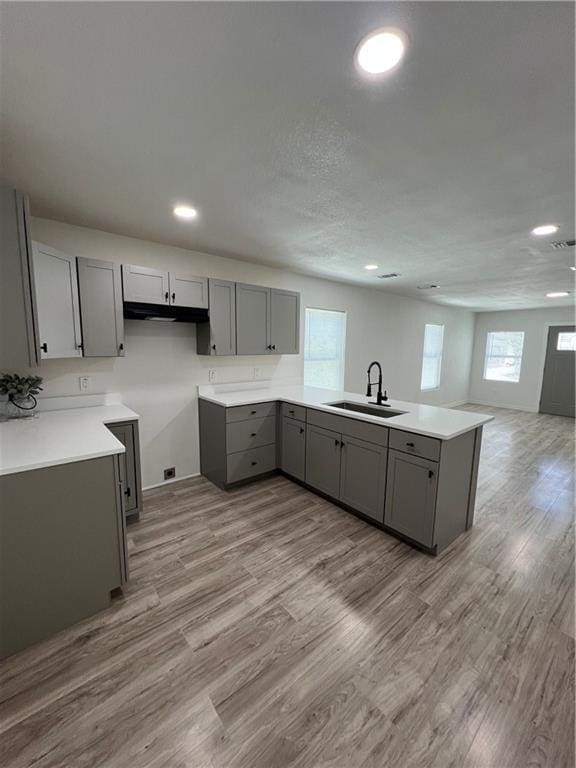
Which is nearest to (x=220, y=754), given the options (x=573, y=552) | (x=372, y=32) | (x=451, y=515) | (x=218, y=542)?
(x=218, y=542)

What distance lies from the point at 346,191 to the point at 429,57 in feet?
3.15

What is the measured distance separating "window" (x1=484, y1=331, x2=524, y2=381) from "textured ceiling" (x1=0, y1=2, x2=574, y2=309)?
614cm

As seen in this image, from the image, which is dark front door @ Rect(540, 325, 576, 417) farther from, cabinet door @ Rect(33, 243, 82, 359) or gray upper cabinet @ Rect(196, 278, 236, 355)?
cabinet door @ Rect(33, 243, 82, 359)

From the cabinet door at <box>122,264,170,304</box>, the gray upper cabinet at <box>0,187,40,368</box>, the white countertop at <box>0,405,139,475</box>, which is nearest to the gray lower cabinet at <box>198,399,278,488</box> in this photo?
the white countertop at <box>0,405,139,475</box>

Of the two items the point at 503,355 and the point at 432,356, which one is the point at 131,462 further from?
the point at 503,355

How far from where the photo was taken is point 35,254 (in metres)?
2.10

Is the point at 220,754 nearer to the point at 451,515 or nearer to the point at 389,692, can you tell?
the point at 389,692

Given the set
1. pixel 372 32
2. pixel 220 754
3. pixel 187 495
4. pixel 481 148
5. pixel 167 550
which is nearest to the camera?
pixel 372 32

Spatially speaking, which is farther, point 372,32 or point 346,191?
point 346,191

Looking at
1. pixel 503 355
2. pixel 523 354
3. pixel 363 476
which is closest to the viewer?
pixel 363 476

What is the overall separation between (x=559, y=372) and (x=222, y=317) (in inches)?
313

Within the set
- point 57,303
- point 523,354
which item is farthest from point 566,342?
point 57,303

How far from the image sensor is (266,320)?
3596 mm

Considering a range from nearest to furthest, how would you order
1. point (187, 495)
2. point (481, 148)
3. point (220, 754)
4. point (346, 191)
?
point (220, 754) < point (481, 148) < point (346, 191) < point (187, 495)
